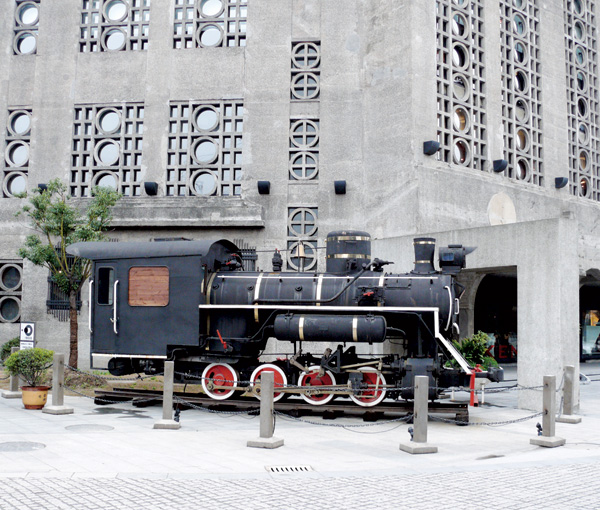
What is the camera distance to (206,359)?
1244 cm

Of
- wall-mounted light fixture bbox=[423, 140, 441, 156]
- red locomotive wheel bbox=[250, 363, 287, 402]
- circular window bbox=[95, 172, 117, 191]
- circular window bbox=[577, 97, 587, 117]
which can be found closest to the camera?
red locomotive wheel bbox=[250, 363, 287, 402]

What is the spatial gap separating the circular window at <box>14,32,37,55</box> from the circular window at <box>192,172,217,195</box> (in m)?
7.82

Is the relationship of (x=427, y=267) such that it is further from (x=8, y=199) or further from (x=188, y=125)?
(x=8, y=199)

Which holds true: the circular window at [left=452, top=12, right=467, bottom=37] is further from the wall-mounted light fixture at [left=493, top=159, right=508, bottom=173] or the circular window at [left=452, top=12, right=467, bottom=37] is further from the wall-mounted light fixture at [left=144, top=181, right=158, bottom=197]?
the wall-mounted light fixture at [left=144, top=181, right=158, bottom=197]

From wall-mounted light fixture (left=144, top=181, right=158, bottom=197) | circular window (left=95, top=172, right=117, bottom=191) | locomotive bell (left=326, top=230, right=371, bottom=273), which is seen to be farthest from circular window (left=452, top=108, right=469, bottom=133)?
circular window (left=95, top=172, right=117, bottom=191)

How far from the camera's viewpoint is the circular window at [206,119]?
20.4 m

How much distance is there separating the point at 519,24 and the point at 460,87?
4197 millimetres

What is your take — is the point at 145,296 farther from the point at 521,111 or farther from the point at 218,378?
the point at 521,111

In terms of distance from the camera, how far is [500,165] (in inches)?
785

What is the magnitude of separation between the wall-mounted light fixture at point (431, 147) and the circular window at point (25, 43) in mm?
14020

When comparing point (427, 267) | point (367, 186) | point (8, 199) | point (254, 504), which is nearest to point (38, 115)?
point (8, 199)

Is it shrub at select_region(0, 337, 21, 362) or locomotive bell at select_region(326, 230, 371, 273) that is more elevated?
locomotive bell at select_region(326, 230, 371, 273)

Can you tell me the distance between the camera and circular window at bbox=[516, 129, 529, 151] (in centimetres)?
2138

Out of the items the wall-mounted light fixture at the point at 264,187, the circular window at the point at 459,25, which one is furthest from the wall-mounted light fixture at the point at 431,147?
the wall-mounted light fixture at the point at 264,187
